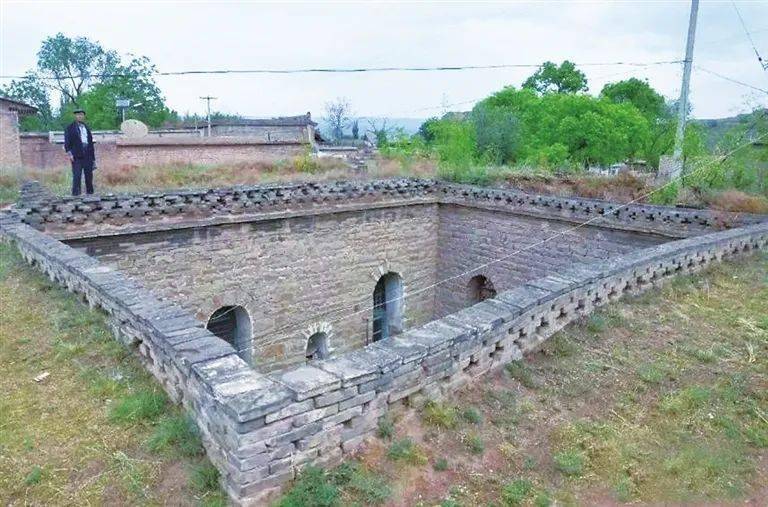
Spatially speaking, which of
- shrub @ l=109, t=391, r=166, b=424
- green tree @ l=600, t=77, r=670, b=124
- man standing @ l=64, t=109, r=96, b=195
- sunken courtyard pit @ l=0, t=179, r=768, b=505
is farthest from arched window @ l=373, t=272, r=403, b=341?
green tree @ l=600, t=77, r=670, b=124

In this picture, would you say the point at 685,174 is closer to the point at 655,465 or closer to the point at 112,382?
the point at 655,465

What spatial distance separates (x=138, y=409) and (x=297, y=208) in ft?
27.9

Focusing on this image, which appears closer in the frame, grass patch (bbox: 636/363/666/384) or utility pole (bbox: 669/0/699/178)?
grass patch (bbox: 636/363/666/384)

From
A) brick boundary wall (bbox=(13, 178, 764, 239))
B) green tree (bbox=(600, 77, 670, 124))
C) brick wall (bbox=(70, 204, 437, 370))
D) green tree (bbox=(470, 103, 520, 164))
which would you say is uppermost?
green tree (bbox=(600, 77, 670, 124))

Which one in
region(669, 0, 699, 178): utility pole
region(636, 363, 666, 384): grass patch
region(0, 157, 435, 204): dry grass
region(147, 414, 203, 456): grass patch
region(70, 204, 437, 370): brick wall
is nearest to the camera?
region(147, 414, 203, 456): grass patch

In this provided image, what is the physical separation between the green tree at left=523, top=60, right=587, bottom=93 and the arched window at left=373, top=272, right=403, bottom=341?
1277 inches

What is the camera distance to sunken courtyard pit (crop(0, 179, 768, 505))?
3.52m

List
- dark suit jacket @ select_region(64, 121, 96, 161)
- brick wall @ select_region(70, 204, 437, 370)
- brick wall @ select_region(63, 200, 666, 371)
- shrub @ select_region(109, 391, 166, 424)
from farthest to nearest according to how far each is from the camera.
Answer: brick wall @ select_region(63, 200, 666, 371) → brick wall @ select_region(70, 204, 437, 370) → dark suit jacket @ select_region(64, 121, 96, 161) → shrub @ select_region(109, 391, 166, 424)

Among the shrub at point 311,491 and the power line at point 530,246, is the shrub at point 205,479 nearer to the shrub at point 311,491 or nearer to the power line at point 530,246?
the shrub at point 311,491

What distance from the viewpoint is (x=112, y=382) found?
178 inches

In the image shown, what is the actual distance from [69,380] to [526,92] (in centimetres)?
3640

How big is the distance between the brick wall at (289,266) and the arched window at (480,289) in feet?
4.12

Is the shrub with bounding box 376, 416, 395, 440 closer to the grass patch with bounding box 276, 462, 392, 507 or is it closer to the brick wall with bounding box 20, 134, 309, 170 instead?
the grass patch with bounding box 276, 462, 392, 507

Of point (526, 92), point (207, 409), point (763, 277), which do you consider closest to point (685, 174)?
point (763, 277)
